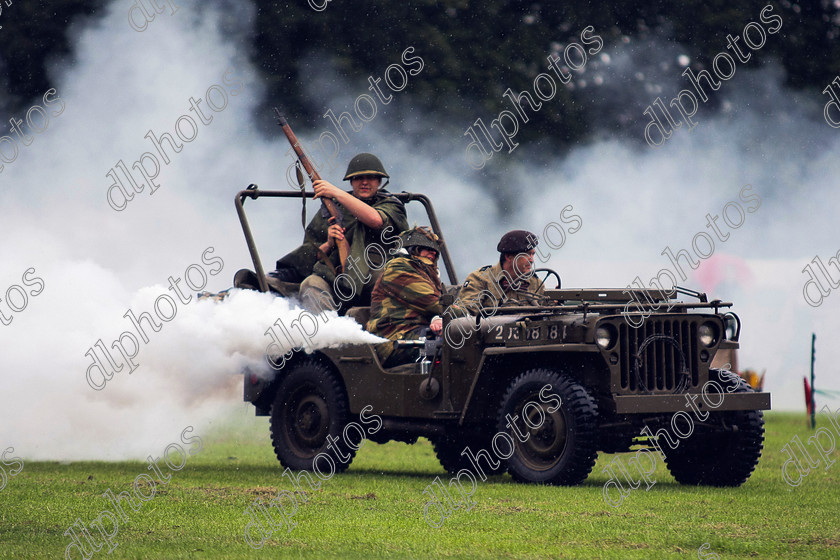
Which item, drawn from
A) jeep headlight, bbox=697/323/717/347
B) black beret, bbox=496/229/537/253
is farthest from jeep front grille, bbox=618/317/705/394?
black beret, bbox=496/229/537/253

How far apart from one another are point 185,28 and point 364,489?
38.0 feet

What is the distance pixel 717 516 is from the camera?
9.76 metres

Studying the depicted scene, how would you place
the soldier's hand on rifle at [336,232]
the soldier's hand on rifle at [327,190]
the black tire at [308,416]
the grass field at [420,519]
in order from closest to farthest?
the grass field at [420,519], the black tire at [308,416], the soldier's hand on rifle at [327,190], the soldier's hand on rifle at [336,232]

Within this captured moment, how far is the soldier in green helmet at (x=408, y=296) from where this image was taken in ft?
43.4

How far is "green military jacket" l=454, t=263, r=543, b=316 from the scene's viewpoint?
1266 centimetres

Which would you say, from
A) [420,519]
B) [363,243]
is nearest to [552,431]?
[420,519]

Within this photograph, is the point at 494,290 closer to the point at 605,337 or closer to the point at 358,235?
the point at 605,337

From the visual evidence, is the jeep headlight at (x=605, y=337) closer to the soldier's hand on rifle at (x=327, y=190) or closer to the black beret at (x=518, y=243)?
the black beret at (x=518, y=243)

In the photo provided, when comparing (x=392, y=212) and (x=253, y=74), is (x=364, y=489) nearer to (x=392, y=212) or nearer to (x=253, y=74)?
(x=392, y=212)

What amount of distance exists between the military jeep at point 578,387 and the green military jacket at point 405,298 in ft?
0.88

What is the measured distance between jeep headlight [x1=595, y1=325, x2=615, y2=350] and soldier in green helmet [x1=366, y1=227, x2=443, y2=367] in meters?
2.26

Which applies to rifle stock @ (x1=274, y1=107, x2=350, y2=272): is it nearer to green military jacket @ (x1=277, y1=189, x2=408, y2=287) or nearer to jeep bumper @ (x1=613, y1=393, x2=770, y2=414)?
green military jacket @ (x1=277, y1=189, x2=408, y2=287)

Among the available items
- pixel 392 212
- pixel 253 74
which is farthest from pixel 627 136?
pixel 392 212

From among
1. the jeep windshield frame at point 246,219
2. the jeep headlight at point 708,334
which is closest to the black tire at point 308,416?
the jeep windshield frame at point 246,219
